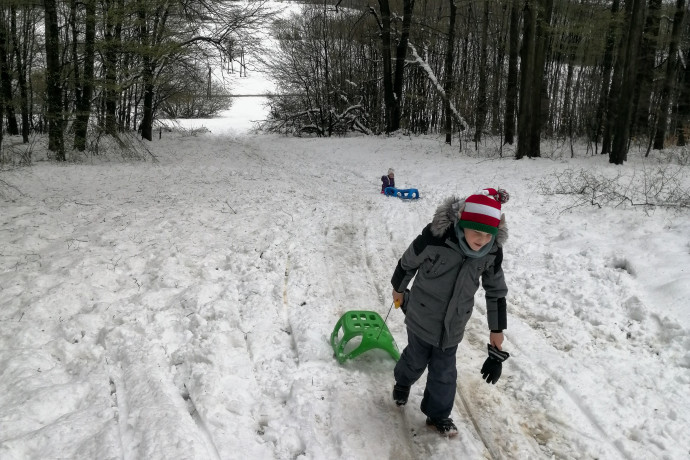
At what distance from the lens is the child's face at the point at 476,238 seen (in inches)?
108

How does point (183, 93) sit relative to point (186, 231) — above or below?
above

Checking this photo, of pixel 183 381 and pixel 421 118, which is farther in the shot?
pixel 421 118

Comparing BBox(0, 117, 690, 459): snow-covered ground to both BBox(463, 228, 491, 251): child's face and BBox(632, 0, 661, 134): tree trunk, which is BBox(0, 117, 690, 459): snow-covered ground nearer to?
BBox(463, 228, 491, 251): child's face

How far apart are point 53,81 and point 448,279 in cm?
1384

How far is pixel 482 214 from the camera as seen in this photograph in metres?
2.69

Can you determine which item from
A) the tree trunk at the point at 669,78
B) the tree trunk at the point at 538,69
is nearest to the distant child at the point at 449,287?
the tree trunk at the point at 538,69

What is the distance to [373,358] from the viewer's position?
13.2 ft

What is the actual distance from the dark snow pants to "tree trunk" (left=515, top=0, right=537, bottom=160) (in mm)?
11800

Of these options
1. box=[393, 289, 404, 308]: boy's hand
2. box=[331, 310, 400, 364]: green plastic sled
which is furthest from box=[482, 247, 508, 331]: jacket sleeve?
box=[331, 310, 400, 364]: green plastic sled

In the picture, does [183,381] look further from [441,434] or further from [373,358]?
[441,434]

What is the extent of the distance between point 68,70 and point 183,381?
13640 mm

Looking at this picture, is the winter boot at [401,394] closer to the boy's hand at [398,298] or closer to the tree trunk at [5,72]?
the boy's hand at [398,298]

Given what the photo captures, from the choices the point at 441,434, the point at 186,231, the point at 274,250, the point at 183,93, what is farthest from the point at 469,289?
the point at 183,93

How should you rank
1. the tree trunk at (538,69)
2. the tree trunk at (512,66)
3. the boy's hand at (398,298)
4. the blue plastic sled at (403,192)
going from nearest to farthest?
the boy's hand at (398,298) → the blue plastic sled at (403,192) → the tree trunk at (538,69) → the tree trunk at (512,66)
